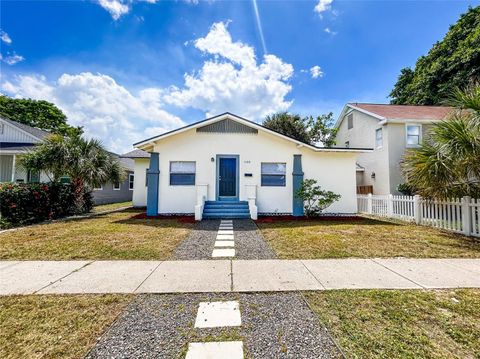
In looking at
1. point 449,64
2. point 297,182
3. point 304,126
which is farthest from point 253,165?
point 449,64

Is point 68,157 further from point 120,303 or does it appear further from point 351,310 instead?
point 351,310

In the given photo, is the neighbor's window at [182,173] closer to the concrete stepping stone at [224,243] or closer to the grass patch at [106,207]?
the concrete stepping stone at [224,243]

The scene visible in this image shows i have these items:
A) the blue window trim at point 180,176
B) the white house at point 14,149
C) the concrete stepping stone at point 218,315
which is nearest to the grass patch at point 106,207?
the white house at point 14,149

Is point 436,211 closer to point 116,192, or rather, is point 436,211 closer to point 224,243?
point 224,243

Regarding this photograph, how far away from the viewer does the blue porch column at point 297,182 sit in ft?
36.7

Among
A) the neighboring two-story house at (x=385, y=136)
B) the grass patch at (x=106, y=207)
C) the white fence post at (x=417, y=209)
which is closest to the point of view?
the white fence post at (x=417, y=209)

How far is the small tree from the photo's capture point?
10.5 meters

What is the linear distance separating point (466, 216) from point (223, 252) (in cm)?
765

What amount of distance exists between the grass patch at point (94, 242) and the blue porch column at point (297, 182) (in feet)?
18.0

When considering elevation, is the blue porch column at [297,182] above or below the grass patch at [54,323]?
above

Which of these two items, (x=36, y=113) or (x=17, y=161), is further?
(x=36, y=113)

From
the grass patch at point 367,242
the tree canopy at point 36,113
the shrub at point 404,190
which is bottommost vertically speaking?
the grass patch at point 367,242

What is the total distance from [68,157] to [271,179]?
32.4 ft

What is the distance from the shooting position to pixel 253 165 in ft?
37.1
